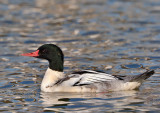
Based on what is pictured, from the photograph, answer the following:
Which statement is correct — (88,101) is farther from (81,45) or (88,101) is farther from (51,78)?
(81,45)

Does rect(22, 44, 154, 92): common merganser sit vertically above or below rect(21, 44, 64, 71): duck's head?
below

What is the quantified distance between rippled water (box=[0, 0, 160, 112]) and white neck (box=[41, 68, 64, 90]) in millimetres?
261

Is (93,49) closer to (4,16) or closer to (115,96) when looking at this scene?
(115,96)

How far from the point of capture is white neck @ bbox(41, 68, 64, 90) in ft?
35.7

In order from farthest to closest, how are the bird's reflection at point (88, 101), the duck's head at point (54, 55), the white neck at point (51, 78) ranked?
1. the duck's head at point (54, 55)
2. the white neck at point (51, 78)
3. the bird's reflection at point (88, 101)

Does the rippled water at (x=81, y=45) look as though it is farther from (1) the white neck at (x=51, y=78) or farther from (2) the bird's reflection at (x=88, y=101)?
(1) the white neck at (x=51, y=78)

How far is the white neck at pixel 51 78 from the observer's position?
Result: 1089cm

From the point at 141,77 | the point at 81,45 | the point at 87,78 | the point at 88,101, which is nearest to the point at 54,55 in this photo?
the point at 87,78

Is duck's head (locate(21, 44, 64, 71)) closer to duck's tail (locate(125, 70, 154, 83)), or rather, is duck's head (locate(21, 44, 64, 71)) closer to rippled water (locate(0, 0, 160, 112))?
rippled water (locate(0, 0, 160, 112))

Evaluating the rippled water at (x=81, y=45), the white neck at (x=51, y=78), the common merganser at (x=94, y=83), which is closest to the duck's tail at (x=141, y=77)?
the common merganser at (x=94, y=83)

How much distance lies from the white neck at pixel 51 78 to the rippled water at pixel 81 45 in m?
0.26

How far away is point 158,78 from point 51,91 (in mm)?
3014

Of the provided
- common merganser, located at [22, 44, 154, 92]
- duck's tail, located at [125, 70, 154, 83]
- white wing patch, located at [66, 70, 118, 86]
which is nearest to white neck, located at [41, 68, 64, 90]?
common merganser, located at [22, 44, 154, 92]

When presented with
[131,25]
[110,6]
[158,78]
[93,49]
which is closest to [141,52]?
[93,49]
